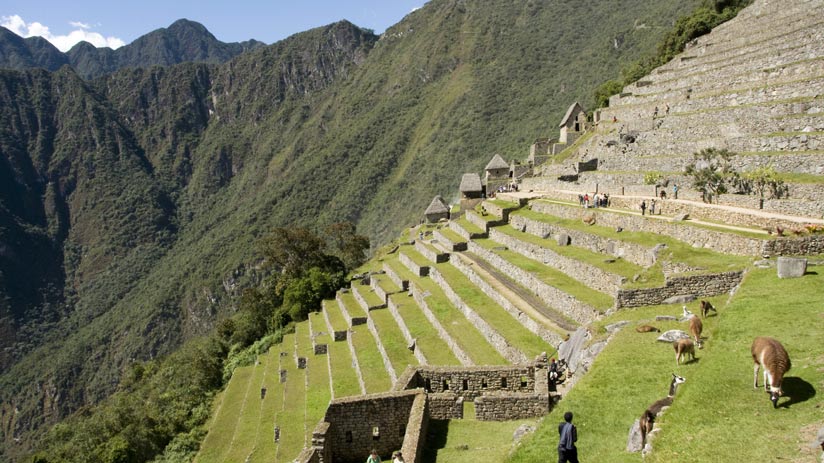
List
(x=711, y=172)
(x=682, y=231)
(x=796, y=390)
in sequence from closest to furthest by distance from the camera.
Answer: (x=796, y=390), (x=682, y=231), (x=711, y=172)

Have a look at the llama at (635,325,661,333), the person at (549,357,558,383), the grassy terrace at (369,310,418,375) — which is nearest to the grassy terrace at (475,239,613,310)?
the person at (549,357,558,383)

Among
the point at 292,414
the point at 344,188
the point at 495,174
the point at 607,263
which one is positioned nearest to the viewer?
the point at 607,263

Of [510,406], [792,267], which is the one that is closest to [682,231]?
[792,267]

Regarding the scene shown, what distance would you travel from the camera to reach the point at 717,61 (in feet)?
110

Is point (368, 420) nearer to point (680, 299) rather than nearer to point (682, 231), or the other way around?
point (680, 299)

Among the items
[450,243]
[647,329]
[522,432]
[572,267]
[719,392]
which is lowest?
[522,432]

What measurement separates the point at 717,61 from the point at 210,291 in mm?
110922

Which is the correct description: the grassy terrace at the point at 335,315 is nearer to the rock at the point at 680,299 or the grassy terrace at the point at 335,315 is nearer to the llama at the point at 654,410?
the rock at the point at 680,299

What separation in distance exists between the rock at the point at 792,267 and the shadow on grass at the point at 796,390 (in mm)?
4667

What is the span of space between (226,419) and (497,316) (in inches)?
636

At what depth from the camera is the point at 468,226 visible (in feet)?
108

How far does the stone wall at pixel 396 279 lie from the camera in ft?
93.0

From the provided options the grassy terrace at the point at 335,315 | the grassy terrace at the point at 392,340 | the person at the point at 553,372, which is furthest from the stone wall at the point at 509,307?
the grassy terrace at the point at 335,315

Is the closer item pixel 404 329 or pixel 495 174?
pixel 404 329
